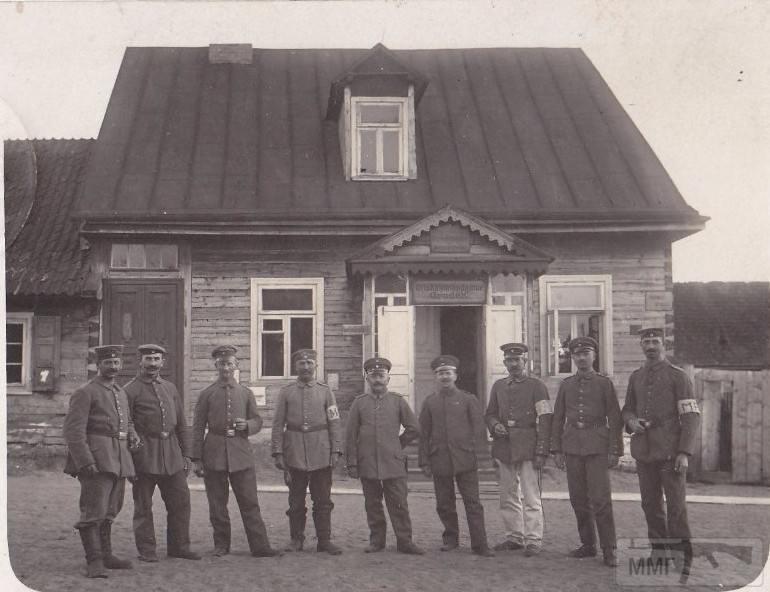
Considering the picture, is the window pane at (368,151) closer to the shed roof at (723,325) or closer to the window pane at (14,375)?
the window pane at (14,375)

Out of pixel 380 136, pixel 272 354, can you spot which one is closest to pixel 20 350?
pixel 272 354

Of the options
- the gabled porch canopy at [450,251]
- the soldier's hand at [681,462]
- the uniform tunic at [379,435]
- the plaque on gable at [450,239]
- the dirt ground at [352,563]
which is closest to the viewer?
the dirt ground at [352,563]

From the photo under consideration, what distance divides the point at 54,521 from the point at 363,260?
14.8ft

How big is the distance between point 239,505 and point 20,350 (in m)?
6.29

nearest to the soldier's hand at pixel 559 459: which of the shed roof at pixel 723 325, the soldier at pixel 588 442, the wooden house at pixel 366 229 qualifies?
the soldier at pixel 588 442

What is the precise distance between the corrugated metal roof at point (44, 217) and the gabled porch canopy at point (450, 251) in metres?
4.12

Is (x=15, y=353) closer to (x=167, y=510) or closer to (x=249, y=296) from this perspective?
(x=249, y=296)

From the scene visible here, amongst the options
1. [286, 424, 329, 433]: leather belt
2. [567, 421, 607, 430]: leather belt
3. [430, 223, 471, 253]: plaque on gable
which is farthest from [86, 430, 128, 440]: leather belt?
[430, 223, 471, 253]: plaque on gable

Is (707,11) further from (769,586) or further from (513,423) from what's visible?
(769,586)

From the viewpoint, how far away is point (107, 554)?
6664 millimetres

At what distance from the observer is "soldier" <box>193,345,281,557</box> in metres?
7.19

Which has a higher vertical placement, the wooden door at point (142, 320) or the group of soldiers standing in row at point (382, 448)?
the wooden door at point (142, 320)

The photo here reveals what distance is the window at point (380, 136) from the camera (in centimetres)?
1253

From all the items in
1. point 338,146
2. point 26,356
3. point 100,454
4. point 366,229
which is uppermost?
point 338,146
